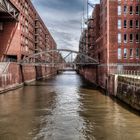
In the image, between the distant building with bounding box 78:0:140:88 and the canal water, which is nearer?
the canal water

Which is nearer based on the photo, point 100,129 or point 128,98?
point 100,129

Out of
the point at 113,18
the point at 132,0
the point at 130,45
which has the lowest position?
the point at 130,45

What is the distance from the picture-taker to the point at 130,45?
5866 cm

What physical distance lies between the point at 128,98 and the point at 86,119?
10.4 meters

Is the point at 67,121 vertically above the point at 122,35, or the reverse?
the point at 122,35

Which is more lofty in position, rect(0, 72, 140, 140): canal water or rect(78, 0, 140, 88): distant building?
rect(78, 0, 140, 88): distant building

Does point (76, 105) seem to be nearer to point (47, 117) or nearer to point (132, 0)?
point (47, 117)

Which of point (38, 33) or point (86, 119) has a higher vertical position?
point (38, 33)

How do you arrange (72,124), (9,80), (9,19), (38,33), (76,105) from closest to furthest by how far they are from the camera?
(72,124), (76,105), (9,80), (9,19), (38,33)

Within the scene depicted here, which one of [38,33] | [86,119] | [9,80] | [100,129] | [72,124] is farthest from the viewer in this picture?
[38,33]

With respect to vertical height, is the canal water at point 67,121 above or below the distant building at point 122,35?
below

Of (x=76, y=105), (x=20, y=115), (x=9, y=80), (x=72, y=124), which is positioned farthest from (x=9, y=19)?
(x=72, y=124)

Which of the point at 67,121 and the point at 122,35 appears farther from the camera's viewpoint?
the point at 122,35

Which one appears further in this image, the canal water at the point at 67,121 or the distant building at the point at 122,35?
the distant building at the point at 122,35
